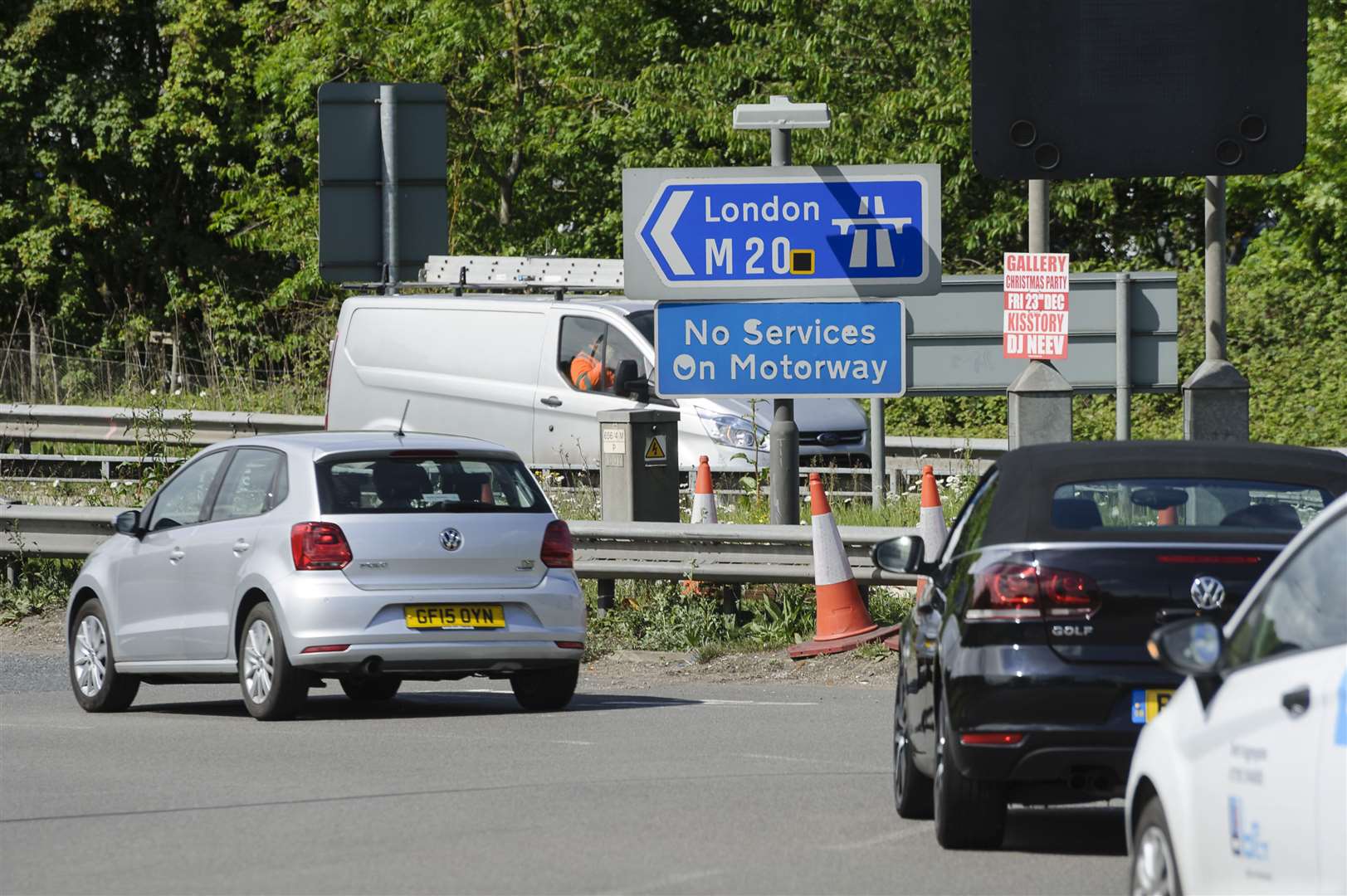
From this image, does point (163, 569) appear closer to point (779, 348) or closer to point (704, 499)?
point (779, 348)

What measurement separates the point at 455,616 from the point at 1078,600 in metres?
5.07

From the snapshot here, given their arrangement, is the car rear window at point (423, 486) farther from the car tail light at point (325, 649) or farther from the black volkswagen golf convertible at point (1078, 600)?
the black volkswagen golf convertible at point (1078, 600)

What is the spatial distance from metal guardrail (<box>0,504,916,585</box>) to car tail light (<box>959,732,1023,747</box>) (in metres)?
6.76

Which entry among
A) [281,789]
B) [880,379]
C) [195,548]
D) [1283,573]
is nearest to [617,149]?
[880,379]

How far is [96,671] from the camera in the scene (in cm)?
1288

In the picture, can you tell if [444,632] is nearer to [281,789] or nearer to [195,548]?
[195,548]

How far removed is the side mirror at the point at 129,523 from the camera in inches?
506

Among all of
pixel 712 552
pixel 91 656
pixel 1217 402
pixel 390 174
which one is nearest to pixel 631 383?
pixel 390 174

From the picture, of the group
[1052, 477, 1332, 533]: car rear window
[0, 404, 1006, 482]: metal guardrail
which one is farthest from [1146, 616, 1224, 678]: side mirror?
[0, 404, 1006, 482]: metal guardrail

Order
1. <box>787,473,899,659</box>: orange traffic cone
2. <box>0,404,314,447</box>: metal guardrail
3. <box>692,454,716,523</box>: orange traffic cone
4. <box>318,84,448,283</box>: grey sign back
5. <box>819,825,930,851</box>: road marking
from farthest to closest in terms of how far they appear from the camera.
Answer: <box>0,404,314,447</box>: metal guardrail, <box>318,84,448,283</box>: grey sign back, <box>692,454,716,523</box>: orange traffic cone, <box>787,473,899,659</box>: orange traffic cone, <box>819,825,930,851</box>: road marking

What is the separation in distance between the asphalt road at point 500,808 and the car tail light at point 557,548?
0.79m

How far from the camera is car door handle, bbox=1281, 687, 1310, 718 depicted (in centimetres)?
464

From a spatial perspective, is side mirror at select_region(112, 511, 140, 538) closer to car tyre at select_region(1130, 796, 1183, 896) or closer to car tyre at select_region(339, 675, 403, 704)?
car tyre at select_region(339, 675, 403, 704)

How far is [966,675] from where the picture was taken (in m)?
7.39
